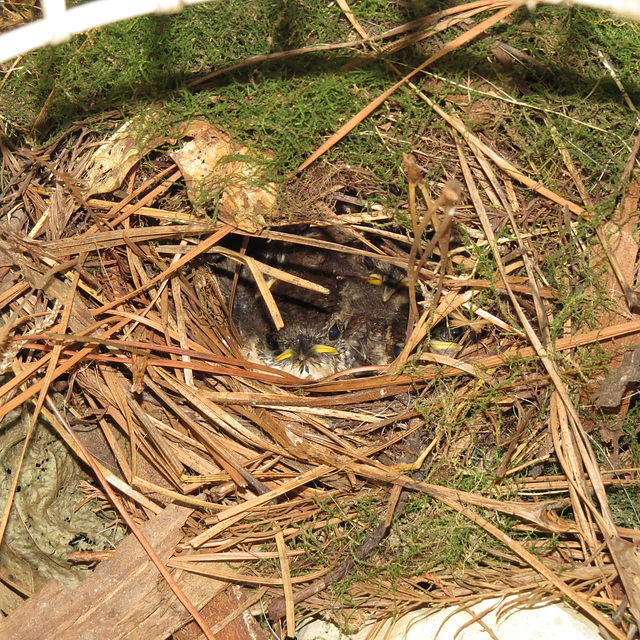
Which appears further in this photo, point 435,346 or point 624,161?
point 435,346

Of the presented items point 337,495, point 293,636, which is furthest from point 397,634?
point 337,495

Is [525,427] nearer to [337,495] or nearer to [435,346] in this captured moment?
[435,346]

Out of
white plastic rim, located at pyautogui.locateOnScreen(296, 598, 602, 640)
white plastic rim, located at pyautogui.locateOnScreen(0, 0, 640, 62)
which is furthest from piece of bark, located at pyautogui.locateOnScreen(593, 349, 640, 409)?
white plastic rim, located at pyautogui.locateOnScreen(0, 0, 640, 62)

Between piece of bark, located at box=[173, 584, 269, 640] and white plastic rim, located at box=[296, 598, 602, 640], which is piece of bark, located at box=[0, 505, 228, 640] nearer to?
piece of bark, located at box=[173, 584, 269, 640]

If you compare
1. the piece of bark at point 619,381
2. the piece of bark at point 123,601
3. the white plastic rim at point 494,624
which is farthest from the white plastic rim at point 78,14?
the white plastic rim at point 494,624

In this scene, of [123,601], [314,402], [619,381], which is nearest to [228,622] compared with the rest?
[123,601]

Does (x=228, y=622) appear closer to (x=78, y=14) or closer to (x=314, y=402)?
(x=314, y=402)
